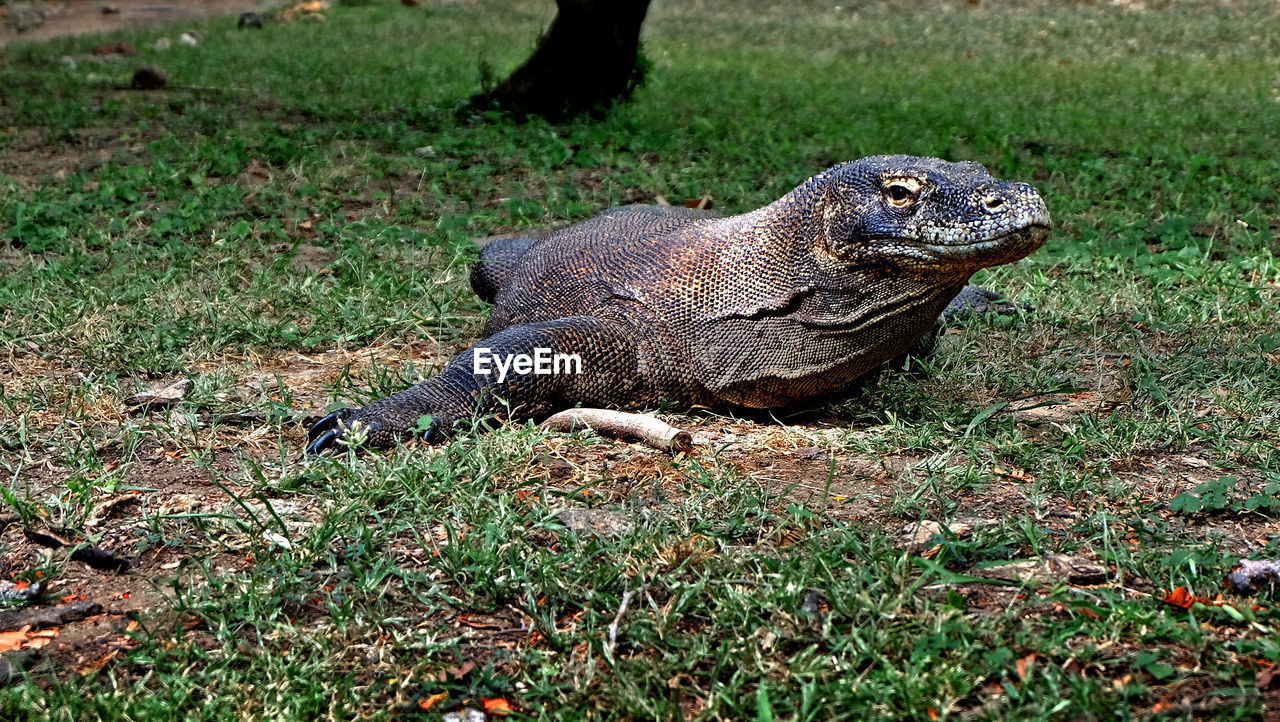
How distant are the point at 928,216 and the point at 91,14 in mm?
16061

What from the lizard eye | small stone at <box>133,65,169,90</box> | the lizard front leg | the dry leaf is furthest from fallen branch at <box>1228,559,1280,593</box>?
small stone at <box>133,65,169,90</box>

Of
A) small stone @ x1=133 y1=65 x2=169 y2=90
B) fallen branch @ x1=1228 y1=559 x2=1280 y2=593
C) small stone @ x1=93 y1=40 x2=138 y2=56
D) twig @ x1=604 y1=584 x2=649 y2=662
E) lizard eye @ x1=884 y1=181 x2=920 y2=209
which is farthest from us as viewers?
small stone @ x1=93 y1=40 x2=138 y2=56

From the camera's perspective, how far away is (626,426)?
3.22 metres

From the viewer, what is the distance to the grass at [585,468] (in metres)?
2.11

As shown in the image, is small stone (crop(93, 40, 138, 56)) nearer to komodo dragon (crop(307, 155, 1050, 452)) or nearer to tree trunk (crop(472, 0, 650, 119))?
tree trunk (crop(472, 0, 650, 119))

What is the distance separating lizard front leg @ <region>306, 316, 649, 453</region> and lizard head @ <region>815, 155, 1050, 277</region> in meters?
0.71

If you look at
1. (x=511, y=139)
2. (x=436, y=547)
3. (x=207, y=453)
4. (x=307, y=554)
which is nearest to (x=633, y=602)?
(x=436, y=547)

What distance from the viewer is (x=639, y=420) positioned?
323 centimetres

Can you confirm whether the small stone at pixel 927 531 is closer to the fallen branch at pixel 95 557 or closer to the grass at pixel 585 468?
the grass at pixel 585 468

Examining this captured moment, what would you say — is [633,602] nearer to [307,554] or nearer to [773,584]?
[773,584]

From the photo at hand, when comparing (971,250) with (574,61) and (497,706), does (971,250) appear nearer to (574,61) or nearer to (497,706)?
(497,706)

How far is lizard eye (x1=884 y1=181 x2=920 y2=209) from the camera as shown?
3.17 meters

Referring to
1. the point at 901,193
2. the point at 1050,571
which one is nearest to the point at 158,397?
the point at 901,193

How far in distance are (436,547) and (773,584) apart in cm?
75
